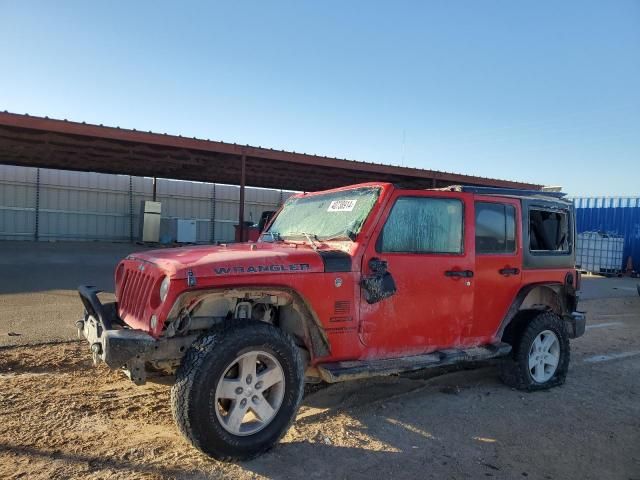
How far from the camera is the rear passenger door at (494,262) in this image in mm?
4648

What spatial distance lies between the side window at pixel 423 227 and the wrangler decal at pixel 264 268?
2.40 ft

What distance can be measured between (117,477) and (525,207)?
4.27 meters

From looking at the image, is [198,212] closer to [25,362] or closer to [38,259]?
[38,259]

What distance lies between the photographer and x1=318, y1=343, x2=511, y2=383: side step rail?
3.75 m

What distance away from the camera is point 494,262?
4734 mm

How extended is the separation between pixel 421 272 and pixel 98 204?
21.5 metres

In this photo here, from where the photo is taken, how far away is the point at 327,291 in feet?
12.2

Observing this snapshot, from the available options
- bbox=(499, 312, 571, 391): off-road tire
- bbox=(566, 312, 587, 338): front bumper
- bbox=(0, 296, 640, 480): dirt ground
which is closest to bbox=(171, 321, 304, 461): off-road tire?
bbox=(0, 296, 640, 480): dirt ground

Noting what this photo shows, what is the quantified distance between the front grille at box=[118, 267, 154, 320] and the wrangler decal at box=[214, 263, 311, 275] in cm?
58

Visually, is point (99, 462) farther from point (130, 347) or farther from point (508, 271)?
point (508, 271)

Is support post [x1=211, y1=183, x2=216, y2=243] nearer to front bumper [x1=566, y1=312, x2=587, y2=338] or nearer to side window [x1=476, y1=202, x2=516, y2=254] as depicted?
front bumper [x1=566, y1=312, x2=587, y2=338]

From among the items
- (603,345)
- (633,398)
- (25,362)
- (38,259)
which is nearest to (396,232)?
(633,398)

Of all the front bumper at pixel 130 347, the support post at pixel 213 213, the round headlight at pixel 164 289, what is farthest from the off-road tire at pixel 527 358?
the support post at pixel 213 213

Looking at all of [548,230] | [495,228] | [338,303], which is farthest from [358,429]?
[548,230]
